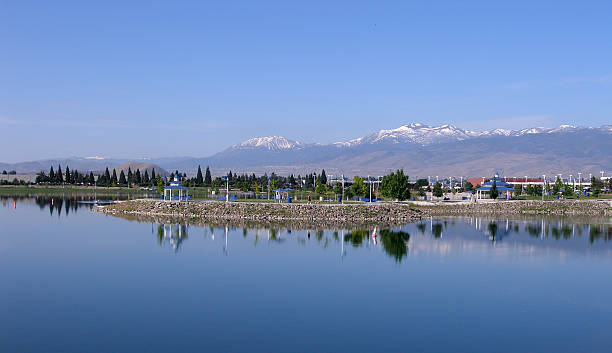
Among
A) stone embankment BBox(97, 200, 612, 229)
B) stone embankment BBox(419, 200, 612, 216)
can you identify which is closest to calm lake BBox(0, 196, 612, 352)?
stone embankment BBox(97, 200, 612, 229)

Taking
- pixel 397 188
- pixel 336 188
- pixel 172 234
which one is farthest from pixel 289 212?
pixel 336 188

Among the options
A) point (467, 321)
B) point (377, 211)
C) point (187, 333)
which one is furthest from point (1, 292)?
point (377, 211)

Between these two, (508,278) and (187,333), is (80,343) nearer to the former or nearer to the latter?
(187,333)

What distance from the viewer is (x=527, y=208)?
68.3m

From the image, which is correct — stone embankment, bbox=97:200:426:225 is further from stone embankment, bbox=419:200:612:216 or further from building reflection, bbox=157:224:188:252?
stone embankment, bbox=419:200:612:216

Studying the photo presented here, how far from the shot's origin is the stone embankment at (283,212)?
52875 mm

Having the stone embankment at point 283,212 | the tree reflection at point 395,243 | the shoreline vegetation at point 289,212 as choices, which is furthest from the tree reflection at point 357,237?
the stone embankment at point 283,212

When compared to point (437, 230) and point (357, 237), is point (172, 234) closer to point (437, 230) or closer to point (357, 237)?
point (357, 237)

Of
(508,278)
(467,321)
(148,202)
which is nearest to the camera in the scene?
(467,321)

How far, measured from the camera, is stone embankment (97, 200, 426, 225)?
5288cm

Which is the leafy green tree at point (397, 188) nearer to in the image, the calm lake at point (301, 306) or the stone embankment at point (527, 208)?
the stone embankment at point (527, 208)

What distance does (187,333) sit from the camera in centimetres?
1762

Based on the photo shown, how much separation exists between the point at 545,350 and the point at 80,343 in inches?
511

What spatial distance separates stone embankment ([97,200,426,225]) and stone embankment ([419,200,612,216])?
23.8 feet
